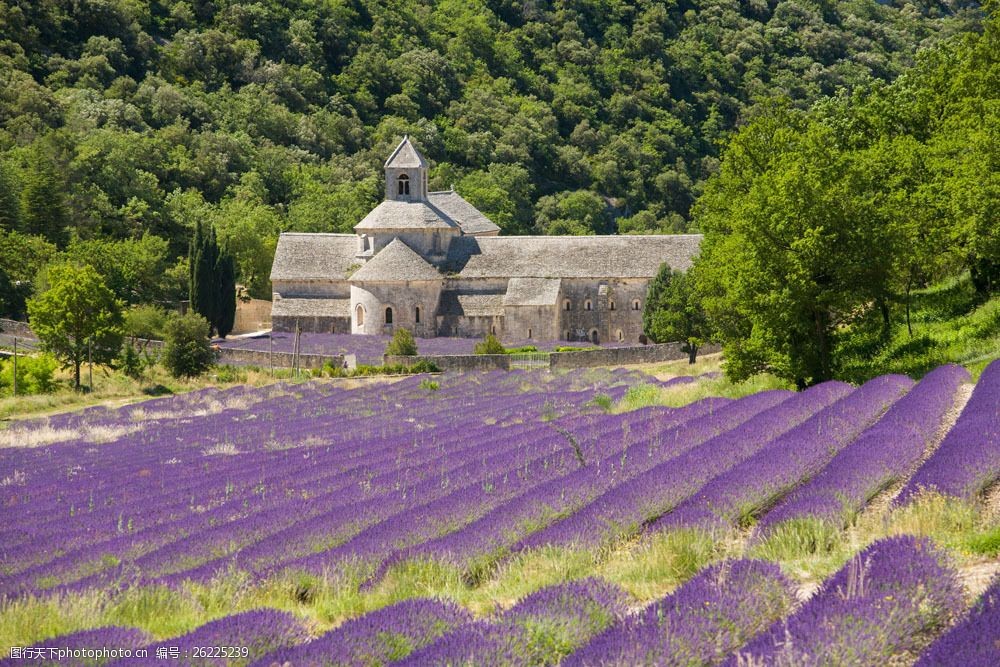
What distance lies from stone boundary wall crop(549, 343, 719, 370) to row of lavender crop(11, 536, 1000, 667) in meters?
45.8

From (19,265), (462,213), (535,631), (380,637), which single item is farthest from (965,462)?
(462,213)

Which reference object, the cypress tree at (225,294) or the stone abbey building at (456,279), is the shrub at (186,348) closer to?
the cypress tree at (225,294)

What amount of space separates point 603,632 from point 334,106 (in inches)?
5765

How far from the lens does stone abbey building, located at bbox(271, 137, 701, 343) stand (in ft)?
242

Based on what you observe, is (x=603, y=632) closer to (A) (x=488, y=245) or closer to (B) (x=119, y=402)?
(B) (x=119, y=402)

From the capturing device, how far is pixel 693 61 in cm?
18438

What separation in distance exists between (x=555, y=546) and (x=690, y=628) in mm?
3482

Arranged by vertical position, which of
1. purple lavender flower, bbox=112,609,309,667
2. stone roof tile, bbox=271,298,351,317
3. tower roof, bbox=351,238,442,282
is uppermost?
tower roof, bbox=351,238,442,282

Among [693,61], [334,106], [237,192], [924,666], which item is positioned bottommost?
[924,666]

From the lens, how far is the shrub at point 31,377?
47688mm

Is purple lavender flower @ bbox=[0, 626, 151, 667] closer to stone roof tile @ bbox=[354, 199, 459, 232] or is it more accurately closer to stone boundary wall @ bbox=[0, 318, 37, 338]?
stone boundary wall @ bbox=[0, 318, 37, 338]

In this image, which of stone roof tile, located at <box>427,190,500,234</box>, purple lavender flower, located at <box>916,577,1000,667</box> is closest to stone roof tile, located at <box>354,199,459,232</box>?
stone roof tile, located at <box>427,190,500,234</box>

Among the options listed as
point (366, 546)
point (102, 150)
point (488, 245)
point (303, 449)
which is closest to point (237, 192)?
point (102, 150)

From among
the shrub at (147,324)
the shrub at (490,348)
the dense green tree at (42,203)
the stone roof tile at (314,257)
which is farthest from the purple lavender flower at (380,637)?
the dense green tree at (42,203)
